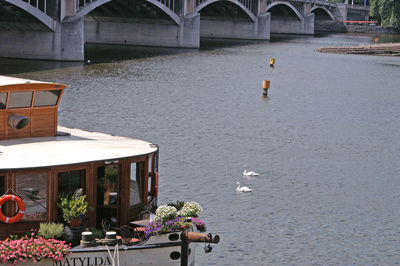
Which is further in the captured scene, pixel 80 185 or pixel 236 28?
pixel 236 28

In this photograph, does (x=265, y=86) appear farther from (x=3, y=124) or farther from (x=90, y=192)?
(x=90, y=192)

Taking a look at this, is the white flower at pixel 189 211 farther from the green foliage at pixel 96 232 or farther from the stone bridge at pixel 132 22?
the stone bridge at pixel 132 22

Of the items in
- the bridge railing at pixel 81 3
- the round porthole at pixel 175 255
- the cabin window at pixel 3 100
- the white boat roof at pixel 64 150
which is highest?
the bridge railing at pixel 81 3

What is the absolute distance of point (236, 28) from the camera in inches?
5030

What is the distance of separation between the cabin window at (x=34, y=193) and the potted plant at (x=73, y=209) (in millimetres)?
394

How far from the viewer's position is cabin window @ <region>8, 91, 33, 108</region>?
726 inches

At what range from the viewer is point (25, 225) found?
658 inches

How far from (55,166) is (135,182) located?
2.32 m

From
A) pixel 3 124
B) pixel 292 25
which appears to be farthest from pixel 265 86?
pixel 292 25

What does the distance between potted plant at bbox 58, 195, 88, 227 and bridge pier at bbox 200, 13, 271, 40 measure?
111682 mm

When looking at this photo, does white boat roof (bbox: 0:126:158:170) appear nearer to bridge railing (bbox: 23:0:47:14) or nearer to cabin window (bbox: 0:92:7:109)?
cabin window (bbox: 0:92:7:109)

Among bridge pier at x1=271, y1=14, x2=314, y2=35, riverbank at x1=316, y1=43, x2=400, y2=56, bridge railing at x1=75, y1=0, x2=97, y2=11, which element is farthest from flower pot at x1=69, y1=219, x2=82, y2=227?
bridge pier at x1=271, y1=14, x2=314, y2=35

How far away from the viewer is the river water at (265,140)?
78.4 feet

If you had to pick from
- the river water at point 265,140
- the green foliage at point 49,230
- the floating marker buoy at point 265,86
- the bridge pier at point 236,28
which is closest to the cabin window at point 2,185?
the green foliage at point 49,230
